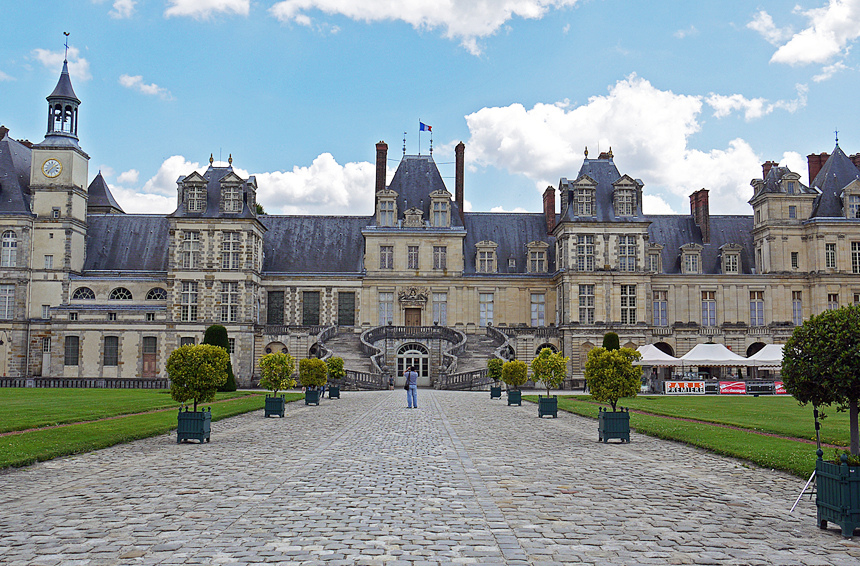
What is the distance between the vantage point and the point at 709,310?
173ft

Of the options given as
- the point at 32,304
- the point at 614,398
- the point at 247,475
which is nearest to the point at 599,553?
the point at 247,475

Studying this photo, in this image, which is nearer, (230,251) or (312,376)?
(312,376)

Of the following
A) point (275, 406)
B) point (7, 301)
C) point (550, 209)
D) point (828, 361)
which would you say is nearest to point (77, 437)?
point (275, 406)

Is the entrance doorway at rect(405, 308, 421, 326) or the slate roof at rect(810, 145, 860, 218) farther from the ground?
the slate roof at rect(810, 145, 860, 218)

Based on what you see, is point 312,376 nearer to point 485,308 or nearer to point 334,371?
point 334,371

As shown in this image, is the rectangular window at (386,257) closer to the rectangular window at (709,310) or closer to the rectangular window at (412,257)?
the rectangular window at (412,257)

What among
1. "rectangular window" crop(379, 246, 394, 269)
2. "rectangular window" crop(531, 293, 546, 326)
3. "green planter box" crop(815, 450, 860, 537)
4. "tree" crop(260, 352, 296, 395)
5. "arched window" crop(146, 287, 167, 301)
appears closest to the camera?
"green planter box" crop(815, 450, 860, 537)

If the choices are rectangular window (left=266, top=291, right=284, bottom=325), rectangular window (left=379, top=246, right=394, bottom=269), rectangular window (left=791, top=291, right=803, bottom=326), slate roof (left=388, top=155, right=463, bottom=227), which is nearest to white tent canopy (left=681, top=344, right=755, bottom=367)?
rectangular window (left=791, top=291, right=803, bottom=326)

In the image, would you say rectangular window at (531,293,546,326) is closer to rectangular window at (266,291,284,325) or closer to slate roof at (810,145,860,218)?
rectangular window at (266,291,284,325)

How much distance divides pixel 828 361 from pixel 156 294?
48439 mm

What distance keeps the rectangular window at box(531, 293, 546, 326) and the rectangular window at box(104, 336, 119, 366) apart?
28.7 m

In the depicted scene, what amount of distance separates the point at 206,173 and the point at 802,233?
42.4 meters

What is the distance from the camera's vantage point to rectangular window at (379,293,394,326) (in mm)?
52531

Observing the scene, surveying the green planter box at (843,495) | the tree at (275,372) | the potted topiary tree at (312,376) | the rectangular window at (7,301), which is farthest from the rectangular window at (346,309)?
the green planter box at (843,495)
